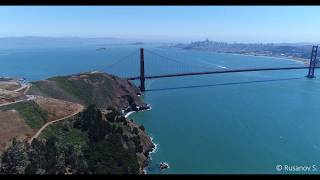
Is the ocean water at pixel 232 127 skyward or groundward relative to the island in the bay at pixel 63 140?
groundward

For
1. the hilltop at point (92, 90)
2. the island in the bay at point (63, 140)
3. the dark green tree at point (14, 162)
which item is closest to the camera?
the dark green tree at point (14, 162)

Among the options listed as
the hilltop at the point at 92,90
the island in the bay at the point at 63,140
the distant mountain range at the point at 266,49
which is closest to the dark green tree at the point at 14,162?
the island in the bay at the point at 63,140

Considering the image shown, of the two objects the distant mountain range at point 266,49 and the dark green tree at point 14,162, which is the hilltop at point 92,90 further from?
the distant mountain range at point 266,49

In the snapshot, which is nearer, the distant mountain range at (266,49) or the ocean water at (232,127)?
the ocean water at (232,127)

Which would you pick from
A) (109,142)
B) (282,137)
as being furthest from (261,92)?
(109,142)

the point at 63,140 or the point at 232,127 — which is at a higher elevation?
the point at 63,140

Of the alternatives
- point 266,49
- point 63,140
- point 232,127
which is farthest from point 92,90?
point 266,49

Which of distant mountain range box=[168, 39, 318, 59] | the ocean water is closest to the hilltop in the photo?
the ocean water

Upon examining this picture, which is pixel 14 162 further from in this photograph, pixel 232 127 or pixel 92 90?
pixel 92 90
